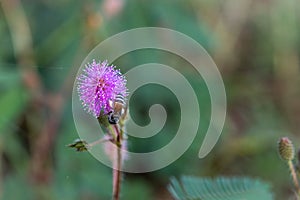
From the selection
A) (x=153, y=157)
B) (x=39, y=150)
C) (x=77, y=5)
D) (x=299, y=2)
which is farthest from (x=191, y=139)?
(x=299, y=2)

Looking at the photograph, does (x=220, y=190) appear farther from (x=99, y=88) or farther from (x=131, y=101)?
(x=131, y=101)

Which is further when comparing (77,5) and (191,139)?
(77,5)

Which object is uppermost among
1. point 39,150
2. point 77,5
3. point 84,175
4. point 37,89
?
A: point 77,5

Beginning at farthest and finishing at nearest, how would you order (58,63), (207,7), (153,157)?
(207,7), (58,63), (153,157)

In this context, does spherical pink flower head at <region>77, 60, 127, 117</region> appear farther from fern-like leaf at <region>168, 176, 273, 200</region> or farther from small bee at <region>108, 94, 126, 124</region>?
fern-like leaf at <region>168, 176, 273, 200</region>

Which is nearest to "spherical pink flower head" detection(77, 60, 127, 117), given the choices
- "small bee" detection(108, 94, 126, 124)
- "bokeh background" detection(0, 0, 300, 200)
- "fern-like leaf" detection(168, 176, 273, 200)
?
"small bee" detection(108, 94, 126, 124)

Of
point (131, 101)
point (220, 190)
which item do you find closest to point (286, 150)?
point (220, 190)

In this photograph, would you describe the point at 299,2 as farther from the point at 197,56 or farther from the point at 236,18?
the point at 197,56
